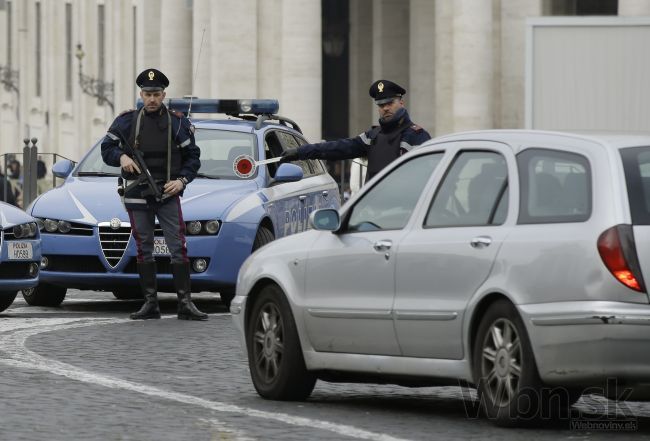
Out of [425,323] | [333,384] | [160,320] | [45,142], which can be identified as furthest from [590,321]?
[45,142]

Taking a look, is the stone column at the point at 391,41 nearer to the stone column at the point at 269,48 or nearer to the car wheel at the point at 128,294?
the stone column at the point at 269,48

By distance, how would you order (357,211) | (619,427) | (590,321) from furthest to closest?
(357,211) < (619,427) < (590,321)

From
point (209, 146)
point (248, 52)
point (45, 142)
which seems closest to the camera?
point (209, 146)

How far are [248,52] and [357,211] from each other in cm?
3768

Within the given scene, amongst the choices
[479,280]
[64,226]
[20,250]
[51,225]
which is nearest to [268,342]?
[479,280]

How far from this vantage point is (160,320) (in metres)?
16.1

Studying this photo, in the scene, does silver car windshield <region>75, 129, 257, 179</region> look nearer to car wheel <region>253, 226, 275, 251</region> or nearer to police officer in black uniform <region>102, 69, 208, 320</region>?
car wheel <region>253, 226, 275, 251</region>

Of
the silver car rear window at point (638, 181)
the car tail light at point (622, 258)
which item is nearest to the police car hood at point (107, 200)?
the silver car rear window at point (638, 181)

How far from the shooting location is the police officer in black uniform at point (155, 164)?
15867 mm

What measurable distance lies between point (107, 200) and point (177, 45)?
37.6m

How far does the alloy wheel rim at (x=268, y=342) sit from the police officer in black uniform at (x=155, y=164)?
16.6 feet

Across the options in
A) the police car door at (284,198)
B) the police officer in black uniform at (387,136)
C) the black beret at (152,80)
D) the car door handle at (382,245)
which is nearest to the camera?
the car door handle at (382,245)

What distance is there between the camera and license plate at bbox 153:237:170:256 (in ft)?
55.6

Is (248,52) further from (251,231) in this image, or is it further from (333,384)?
(333,384)
